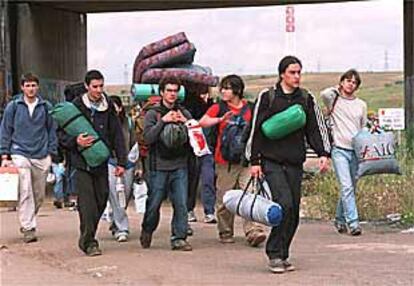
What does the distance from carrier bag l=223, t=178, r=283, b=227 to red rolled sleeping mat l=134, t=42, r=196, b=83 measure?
7.99 m

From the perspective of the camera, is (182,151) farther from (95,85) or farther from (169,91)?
(95,85)

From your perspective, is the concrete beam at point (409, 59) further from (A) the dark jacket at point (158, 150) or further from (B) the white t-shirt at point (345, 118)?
(A) the dark jacket at point (158, 150)

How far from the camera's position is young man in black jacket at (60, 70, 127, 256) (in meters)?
9.70

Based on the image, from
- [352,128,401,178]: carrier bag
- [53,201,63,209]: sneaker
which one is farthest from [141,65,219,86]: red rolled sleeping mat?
[352,128,401,178]: carrier bag

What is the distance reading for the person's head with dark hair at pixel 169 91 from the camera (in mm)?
9859

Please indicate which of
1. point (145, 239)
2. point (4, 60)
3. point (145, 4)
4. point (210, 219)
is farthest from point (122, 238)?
point (145, 4)

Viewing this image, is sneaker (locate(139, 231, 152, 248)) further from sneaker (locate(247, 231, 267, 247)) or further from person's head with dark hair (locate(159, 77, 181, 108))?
person's head with dark hair (locate(159, 77, 181, 108))

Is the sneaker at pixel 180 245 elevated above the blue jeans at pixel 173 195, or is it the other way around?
the blue jeans at pixel 173 195

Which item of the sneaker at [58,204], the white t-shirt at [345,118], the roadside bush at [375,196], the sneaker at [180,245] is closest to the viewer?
the sneaker at [180,245]

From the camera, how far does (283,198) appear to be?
27.8 feet

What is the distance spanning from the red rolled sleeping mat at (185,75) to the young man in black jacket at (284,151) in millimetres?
7333

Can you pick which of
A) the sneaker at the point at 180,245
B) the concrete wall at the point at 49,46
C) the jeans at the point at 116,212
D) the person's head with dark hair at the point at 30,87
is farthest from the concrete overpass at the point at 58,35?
the sneaker at the point at 180,245

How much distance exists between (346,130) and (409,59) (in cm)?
1227

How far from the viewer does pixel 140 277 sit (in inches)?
335
